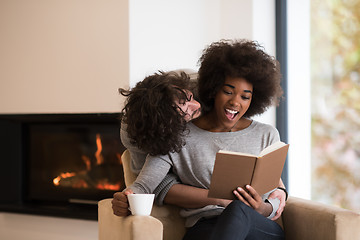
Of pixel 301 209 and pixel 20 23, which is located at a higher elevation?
pixel 20 23

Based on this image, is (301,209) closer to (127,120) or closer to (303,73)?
(127,120)

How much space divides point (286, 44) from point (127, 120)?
2004mm

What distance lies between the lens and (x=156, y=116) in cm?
192

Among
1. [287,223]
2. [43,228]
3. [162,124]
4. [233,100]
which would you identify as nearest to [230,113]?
[233,100]

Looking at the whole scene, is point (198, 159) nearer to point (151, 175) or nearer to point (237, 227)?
point (151, 175)

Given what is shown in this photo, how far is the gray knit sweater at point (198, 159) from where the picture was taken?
6.68 feet

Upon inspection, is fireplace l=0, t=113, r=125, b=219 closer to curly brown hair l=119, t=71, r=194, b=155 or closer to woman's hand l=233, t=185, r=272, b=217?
curly brown hair l=119, t=71, r=194, b=155

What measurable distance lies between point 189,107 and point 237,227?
0.55 m

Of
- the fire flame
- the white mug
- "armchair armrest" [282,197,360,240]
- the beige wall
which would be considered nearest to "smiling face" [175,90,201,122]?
the white mug

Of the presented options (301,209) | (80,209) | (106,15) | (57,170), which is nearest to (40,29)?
(106,15)

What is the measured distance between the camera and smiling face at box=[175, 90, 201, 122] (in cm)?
200

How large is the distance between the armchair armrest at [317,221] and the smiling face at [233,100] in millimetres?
425

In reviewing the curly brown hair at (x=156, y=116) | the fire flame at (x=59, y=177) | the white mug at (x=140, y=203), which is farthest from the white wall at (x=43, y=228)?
the white mug at (x=140, y=203)

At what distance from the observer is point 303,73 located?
3.64 m
